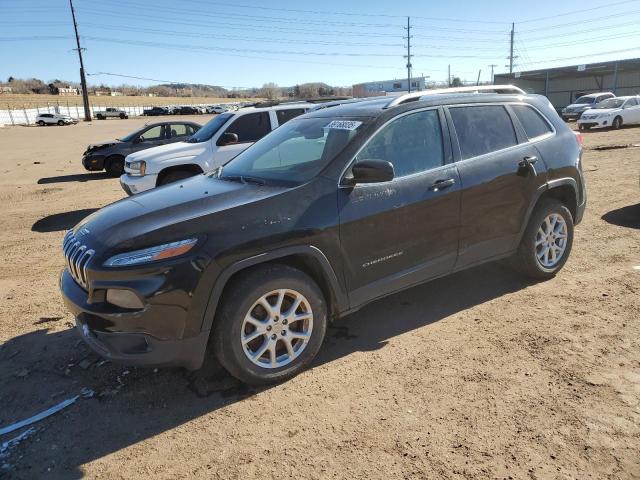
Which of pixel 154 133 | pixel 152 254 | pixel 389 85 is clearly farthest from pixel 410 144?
pixel 389 85

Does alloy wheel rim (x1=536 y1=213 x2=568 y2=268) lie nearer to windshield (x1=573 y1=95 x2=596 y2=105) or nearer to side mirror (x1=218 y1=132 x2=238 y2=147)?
side mirror (x1=218 y1=132 x2=238 y2=147)

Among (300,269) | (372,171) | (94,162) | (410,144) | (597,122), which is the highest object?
(410,144)

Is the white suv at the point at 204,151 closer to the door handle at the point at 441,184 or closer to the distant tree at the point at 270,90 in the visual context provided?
the door handle at the point at 441,184

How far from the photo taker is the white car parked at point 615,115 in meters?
22.0

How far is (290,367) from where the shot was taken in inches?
132

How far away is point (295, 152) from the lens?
4078mm

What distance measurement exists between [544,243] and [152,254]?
11.9 feet

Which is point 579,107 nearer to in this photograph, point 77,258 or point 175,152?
point 175,152

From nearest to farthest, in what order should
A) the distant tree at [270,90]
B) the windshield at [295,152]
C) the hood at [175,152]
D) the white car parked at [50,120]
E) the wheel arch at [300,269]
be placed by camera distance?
the wheel arch at [300,269], the windshield at [295,152], the hood at [175,152], the white car parked at [50,120], the distant tree at [270,90]

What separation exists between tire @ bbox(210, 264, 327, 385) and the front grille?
877mm

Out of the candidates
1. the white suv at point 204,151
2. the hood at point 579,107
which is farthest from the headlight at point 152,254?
the hood at point 579,107

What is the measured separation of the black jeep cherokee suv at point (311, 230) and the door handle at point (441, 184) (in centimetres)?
1

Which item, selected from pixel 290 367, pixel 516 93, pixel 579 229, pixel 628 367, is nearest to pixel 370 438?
pixel 290 367

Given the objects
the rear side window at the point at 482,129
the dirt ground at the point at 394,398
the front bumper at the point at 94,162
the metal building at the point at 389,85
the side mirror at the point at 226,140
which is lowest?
the dirt ground at the point at 394,398
